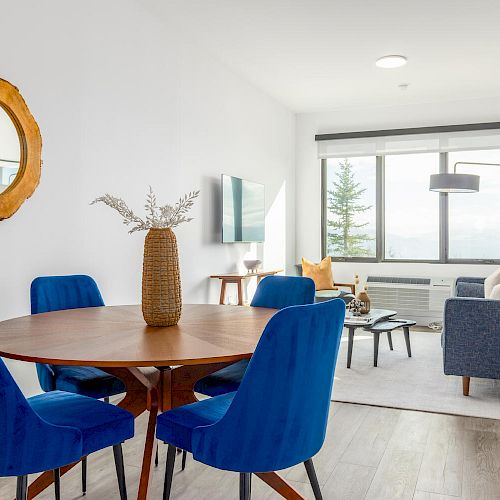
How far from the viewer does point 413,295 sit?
21.9 ft

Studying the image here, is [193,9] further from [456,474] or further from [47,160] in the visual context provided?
Answer: [456,474]

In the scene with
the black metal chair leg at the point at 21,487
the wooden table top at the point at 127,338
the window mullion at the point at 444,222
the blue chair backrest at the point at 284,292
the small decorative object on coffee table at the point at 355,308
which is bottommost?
the black metal chair leg at the point at 21,487

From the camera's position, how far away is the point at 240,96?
18.8 feet

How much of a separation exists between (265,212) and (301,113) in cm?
182

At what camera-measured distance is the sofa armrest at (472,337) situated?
11.3 feet

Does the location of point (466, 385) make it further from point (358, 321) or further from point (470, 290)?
Answer: point (470, 290)

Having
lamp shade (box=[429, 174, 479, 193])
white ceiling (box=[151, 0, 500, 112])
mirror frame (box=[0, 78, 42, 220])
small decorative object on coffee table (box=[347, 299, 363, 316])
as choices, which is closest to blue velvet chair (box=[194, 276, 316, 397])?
mirror frame (box=[0, 78, 42, 220])

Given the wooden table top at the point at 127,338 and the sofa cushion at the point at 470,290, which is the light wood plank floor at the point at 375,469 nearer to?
the wooden table top at the point at 127,338

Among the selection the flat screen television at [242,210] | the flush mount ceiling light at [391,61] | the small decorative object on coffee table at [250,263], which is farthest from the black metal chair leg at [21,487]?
the flush mount ceiling light at [391,61]

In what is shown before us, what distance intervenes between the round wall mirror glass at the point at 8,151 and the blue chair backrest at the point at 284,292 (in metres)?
1.47

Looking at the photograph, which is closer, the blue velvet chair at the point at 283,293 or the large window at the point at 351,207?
the blue velvet chair at the point at 283,293

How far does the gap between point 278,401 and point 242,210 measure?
162 inches

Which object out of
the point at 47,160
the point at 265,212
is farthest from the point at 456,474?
the point at 265,212

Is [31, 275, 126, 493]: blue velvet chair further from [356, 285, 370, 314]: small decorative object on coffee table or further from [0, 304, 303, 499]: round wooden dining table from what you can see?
[356, 285, 370, 314]: small decorative object on coffee table
